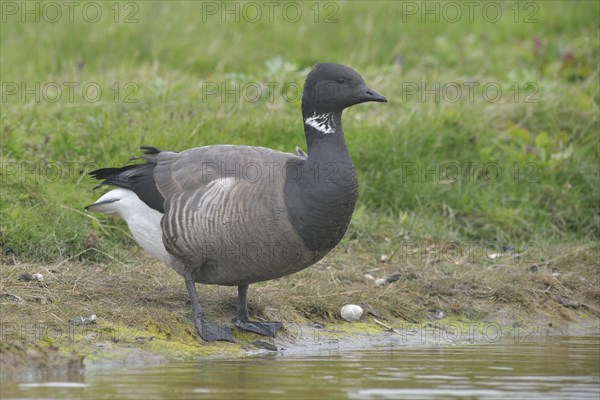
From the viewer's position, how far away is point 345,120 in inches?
441

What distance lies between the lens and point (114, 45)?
1313cm

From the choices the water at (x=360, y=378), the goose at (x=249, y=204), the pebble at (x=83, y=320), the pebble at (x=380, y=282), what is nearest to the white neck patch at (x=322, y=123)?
the goose at (x=249, y=204)

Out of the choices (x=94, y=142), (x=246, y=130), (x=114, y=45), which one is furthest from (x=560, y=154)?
(x=114, y=45)

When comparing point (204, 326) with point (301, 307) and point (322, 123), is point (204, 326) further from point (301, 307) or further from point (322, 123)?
point (322, 123)

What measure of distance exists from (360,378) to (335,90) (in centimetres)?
235

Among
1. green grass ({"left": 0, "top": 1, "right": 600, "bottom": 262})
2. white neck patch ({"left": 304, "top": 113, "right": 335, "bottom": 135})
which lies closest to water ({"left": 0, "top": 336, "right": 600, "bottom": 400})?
white neck patch ({"left": 304, "top": 113, "right": 335, "bottom": 135})

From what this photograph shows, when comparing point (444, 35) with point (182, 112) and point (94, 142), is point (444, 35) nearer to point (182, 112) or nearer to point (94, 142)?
point (182, 112)

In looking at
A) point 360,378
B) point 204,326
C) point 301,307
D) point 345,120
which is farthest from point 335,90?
point 345,120

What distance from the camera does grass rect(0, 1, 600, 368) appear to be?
28.1 feet

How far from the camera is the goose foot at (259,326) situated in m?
7.25

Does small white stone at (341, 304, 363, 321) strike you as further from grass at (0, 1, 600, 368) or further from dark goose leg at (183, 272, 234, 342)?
dark goose leg at (183, 272, 234, 342)

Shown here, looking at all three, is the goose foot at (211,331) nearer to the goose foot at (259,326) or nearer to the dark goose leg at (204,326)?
the dark goose leg at (204,326)

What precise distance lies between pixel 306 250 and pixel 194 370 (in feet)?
4.05

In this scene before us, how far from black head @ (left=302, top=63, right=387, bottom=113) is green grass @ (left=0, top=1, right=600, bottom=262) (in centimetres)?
238
